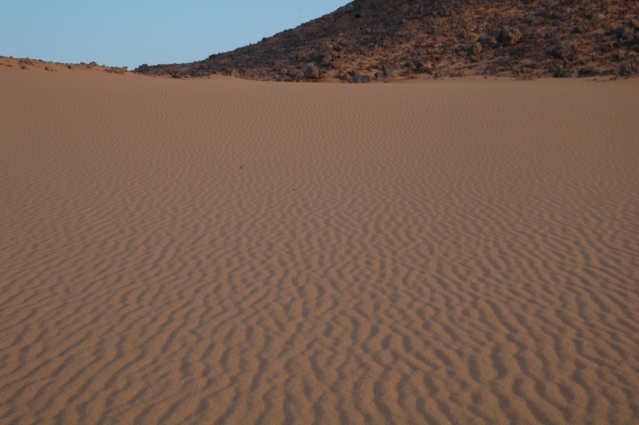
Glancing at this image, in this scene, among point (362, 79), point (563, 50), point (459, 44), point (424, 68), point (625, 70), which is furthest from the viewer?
point (459, 44)

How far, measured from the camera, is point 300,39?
136ft

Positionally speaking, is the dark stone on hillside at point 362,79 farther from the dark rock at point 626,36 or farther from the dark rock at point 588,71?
the dark rock at point 626,36

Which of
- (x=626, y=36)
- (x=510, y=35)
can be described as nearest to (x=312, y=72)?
(x=510, y=35)

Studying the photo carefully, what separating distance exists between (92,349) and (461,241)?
467 cm

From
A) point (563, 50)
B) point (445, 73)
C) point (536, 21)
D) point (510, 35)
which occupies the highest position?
point (536, 21)

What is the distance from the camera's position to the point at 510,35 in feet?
96.6

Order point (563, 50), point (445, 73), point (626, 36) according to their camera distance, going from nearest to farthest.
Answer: point (626, 36)
point (563, 50)
point (445, 73)

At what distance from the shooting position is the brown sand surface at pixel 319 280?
3.87 m

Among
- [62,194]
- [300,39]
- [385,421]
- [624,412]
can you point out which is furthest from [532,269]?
[300,39]

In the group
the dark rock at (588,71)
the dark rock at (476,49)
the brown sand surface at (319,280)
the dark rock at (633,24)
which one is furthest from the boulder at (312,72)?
the brown sand surface at (319,280)

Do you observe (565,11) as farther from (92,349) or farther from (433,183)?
(92,349)

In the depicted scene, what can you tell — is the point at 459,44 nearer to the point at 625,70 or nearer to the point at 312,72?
the point at 312,72

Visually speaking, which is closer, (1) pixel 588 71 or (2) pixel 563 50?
(1) pixel 588 71

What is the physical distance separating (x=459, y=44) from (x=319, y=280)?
95.8 feet
